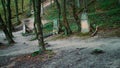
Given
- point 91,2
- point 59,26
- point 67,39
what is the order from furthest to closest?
point 91,2 → point 59,26 → point 67,39

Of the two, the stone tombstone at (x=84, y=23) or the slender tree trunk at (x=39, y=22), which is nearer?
the slender tree trunk at (x=39, y=22)

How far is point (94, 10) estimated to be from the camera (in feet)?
124

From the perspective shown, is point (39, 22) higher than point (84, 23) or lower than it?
higher

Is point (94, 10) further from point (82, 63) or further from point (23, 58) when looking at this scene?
point (82, 63)

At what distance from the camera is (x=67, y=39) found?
22359 mm

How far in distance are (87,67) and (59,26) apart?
582 inches

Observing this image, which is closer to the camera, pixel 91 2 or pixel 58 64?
pixel 58 64

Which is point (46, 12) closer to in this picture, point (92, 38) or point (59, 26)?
point (59, 26)

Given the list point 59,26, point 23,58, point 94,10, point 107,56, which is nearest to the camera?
point 107,56

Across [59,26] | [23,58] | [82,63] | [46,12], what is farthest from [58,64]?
[46,12]

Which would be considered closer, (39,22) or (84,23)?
(39,22)

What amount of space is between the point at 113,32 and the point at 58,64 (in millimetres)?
8173

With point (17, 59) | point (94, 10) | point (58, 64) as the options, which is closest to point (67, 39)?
point (17, 59)

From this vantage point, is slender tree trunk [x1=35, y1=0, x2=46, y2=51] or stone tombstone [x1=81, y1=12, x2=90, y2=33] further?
stone tombstone [x1=81, y1=12, x2=90, y2=33]
